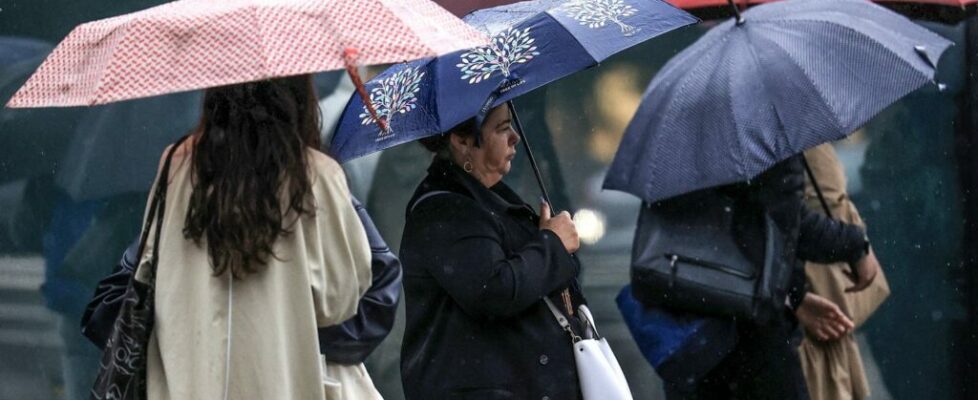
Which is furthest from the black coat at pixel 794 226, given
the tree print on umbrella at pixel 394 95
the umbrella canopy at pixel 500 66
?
the tree print on umbrella at pixel 394 95

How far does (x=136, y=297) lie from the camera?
3.86 metres

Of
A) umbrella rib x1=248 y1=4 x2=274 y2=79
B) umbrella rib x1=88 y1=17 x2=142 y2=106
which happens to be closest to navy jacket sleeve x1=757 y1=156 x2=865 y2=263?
umbrella rib x1=248 y1=4 x2=274 y2=79

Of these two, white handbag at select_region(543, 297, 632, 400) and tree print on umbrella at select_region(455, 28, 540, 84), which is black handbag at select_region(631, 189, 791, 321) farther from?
tree print on umbrella at select_region(455, 28, 540, 84)

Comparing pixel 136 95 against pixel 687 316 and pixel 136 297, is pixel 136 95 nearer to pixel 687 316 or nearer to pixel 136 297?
pixel 136 297

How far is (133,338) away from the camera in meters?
3.82

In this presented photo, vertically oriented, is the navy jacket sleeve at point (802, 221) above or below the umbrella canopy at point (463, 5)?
below

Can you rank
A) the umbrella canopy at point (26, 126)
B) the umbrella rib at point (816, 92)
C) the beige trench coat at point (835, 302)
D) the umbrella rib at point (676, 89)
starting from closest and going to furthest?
the umbrella rib at point (816, 92)
the umbrella rib at point (676, 89)
the beige trench coat at point (835, 302)
the umbrella canopy at point (26, 126)

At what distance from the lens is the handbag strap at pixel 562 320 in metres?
4.86

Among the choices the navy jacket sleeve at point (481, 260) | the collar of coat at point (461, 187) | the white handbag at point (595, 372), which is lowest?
the white handbag at point (595, 372)

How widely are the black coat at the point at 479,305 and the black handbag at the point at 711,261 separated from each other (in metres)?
0.84

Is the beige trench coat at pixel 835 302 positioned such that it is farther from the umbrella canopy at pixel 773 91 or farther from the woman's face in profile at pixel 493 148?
the woman's face in profile at pixel 493 148

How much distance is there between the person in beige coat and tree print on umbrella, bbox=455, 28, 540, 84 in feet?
3.52

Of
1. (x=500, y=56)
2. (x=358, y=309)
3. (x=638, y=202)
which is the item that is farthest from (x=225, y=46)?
(x=638, y=202)

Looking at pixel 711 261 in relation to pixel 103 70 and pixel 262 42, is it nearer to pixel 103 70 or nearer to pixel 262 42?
pixel 262 42
